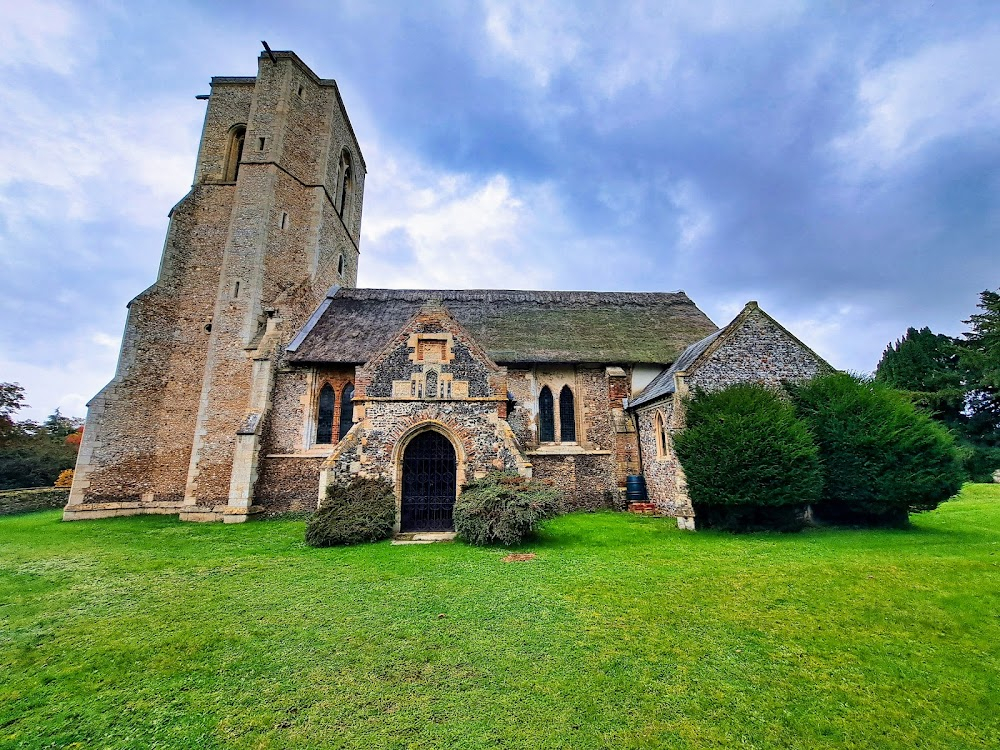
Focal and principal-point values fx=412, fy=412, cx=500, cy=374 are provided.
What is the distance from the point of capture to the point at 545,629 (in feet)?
18.1

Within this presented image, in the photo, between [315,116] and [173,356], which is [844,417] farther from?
[315,116]

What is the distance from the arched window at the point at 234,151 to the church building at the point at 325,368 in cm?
9

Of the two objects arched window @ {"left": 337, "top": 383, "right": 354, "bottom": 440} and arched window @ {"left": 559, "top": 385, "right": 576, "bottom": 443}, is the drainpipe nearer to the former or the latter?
arched window @ {"left": 559, "top": 385, "right": 576, "bottom": 443}

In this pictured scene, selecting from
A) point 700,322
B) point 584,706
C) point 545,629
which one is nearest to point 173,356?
point 545,629

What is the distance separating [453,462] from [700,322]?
651 inches

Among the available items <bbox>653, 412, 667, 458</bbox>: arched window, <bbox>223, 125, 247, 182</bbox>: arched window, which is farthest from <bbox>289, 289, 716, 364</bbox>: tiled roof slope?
<bbox>223, 125, 247, 182</bbox>: arched window

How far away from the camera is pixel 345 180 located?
1024 inches

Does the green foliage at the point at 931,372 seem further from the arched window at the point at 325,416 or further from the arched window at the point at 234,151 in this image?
the arched window at the point at 234,151

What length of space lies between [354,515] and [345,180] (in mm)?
22778

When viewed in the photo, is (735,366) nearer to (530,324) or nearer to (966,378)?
(530,324)

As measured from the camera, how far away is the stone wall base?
15.8 metres

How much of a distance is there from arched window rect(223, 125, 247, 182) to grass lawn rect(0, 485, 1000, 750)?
64.2ft

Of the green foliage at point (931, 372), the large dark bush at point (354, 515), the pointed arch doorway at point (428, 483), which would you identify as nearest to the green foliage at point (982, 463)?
the green foliage at point (931, 372)

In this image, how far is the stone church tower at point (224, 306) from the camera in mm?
17047
